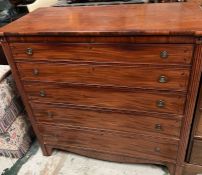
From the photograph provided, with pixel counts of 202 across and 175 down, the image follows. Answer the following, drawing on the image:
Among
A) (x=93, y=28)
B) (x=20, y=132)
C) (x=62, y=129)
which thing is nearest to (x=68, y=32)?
(x=93, y=28)

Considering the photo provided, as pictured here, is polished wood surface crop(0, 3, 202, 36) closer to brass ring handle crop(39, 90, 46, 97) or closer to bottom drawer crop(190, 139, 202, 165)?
brass ring handle crop(39, 90, 46, 97)

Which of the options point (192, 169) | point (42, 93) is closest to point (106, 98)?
point (42, 93)

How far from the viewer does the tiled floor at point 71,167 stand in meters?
1.62

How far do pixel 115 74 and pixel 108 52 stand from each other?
128mm

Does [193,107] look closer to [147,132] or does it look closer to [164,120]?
[164,120]

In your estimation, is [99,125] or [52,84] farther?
[99,125]

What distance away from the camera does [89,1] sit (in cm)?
157

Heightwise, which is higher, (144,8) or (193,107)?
(144,8)

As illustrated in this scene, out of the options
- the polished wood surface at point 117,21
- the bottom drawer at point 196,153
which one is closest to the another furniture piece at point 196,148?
the bottom drawer at point 196,153

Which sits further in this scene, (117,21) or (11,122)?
(11,122)

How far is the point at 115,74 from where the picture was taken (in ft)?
3.86

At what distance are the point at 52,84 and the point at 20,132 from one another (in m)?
0.65

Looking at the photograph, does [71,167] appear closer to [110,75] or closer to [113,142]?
[113,142]

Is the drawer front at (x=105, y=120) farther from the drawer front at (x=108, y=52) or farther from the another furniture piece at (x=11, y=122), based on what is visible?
the drawer front at (x=108, y=52)
